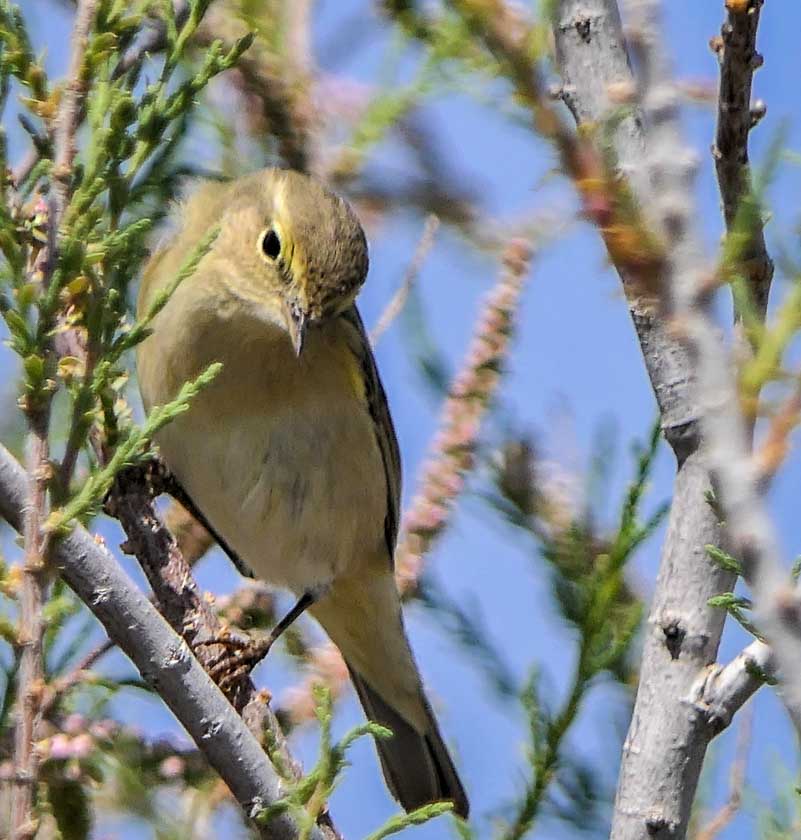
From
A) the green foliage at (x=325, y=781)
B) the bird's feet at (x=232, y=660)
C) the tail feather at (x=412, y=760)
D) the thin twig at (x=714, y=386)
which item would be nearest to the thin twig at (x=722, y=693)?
the green foliage at (x=325, y=781)

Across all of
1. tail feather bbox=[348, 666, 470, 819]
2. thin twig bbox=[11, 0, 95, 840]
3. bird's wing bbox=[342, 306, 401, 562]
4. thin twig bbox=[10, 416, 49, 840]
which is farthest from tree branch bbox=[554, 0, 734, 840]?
tail feather bbox=[348, 666, 470, 819]

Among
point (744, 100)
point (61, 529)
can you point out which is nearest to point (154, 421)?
point (61, 529)

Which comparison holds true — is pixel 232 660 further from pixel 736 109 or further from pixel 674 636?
pixel 736 109

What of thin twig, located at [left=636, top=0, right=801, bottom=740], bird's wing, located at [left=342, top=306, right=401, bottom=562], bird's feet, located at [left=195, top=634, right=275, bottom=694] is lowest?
thin twig, located at [left=636, top=0, right=801, bottom=740]

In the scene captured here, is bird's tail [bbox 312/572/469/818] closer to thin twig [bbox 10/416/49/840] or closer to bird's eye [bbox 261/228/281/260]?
bird's eye [bbox 261/228/281/260]

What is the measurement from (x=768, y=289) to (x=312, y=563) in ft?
8.58

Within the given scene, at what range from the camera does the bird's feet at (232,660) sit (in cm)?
358

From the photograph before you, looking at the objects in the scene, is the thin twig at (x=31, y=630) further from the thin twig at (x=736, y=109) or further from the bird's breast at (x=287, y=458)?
the bird's breast at (x=287, y=458)

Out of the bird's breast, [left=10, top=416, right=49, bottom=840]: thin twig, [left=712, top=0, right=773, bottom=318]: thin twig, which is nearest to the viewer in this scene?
[left=10, top=416, right=49, bottom=840]: thin twig

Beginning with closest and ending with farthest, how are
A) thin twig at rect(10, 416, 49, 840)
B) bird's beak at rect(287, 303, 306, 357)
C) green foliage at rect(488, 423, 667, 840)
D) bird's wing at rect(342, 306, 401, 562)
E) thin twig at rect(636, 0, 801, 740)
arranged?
1. thin twig at rect(636, 0, 801, 740)
2. thin twig at rect(10, 416, 49, 840)
3. green foliage at rect(488, 423, 667, 840)
4. bird's beak at rect(287, 303, 306, 357)
5. bird's wing at rect(342, 306, 401, 562)

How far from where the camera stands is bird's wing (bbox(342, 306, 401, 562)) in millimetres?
4633

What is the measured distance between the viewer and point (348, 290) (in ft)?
13.4

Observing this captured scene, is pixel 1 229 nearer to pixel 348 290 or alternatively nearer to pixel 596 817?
pixel 348 290

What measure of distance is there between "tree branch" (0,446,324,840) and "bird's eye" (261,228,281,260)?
5.73 feet
